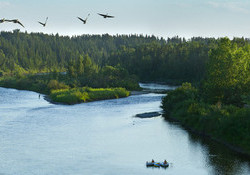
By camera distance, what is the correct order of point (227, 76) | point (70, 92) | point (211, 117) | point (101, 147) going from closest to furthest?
point (101, 147) → point (211, 117) → point (227, 76) → point (70, 92)

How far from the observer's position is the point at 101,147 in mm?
70688

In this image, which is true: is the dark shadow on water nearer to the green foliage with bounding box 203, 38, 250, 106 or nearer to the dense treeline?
the dense treeline

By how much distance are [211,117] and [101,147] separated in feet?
80.7

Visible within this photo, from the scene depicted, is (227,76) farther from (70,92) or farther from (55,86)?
(55,86)

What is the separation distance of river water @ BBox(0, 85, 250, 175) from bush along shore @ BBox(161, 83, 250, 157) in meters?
2.65

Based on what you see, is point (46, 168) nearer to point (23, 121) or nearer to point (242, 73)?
point (23, 121)

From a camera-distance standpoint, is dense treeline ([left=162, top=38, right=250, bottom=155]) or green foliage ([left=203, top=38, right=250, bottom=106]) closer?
dense treeline ([left=162, top=38, right=250, bottom=155])

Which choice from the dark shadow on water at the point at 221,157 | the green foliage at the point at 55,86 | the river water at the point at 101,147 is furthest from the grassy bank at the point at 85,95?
the dark shadow on water at the point at 221,157

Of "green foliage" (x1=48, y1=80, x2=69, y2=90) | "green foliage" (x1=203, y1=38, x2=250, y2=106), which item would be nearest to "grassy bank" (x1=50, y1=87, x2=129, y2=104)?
"green foliage" (x1=48, y1=80, x2=69, y2=90)

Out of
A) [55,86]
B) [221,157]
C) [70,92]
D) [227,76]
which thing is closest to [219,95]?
[227,76]

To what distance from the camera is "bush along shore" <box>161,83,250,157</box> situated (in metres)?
67.1

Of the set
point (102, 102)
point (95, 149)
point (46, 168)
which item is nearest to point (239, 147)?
point (95, 149)

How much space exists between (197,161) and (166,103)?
44.7 meters

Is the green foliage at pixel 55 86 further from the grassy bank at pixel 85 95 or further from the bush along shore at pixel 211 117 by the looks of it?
the bush along shore at pixel 211 117
